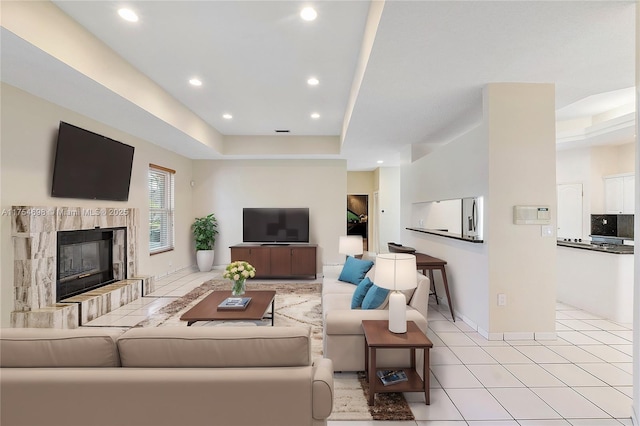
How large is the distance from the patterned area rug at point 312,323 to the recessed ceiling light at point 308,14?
3.10 m

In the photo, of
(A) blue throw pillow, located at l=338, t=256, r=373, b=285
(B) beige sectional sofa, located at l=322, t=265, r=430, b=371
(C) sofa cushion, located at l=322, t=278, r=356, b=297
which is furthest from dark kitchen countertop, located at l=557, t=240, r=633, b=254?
(C) sofa cushion, located at l=322, t=278, r=356, b=297

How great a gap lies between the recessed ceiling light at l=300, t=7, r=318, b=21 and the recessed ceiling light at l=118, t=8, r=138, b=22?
1.48 m

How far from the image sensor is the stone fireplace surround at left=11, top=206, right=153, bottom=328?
335cm

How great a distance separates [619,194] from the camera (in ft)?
19.1

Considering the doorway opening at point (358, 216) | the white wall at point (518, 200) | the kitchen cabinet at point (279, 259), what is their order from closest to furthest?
the white wall at point (518, 200), the kitchen cabinet at point (279, 259), the doorway opening at point (358, 216)

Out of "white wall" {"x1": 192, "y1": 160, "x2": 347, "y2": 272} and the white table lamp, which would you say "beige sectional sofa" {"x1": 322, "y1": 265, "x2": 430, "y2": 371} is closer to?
the white table lamp

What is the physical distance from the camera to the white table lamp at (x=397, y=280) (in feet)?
7.45

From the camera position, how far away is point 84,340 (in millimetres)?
1466

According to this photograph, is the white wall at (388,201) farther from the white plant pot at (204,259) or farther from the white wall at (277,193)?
the white plant pot at (204,259)

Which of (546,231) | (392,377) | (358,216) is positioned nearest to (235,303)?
(392,377)

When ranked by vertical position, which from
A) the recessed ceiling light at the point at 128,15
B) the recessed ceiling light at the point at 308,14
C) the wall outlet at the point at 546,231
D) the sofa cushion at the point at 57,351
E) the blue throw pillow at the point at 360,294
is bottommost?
the blue throw pillow at the point at 360,294

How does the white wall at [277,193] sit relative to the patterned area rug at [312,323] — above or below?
above

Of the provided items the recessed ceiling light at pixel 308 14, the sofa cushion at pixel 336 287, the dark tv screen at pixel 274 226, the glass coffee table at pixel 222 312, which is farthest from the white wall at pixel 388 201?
the recessed ceiling light at pixel 308 14

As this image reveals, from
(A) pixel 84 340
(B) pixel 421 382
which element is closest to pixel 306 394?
(A) pixel 84 340
